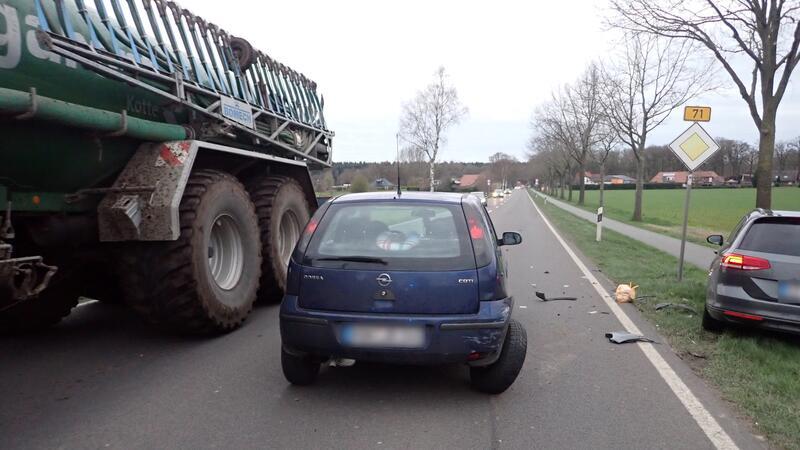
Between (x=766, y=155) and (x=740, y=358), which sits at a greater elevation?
(x=766, y=155)

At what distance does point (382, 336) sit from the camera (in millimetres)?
3910

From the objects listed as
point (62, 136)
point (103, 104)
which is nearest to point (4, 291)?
point (62, 136)

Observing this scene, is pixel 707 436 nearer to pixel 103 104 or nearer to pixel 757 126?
pixel 103 104

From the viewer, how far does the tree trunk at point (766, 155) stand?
11430 millimetres

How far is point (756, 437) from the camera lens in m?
3.68

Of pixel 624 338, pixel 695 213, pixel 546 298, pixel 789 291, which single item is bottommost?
pixel 695 213

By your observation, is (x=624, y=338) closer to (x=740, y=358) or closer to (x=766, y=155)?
(x=740, y=358)

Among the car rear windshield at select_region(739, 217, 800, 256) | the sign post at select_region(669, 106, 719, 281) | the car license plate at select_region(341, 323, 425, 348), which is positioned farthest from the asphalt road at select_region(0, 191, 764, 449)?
the sign post at select_region(669, 106, 719, 281)

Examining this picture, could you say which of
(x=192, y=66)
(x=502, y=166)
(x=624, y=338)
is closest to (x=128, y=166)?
(x=192, y=66)

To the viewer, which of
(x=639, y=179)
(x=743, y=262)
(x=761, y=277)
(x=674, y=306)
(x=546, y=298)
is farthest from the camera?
(x=639, y=179)

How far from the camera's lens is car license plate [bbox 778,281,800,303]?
5273 millimetres

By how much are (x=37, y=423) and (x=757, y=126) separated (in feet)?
43.2

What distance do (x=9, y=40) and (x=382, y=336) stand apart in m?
2.95

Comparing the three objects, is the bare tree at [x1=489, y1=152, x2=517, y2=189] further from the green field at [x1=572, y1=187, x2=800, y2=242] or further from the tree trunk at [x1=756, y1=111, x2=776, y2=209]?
the tree trunk at [x1=756, y1=111, x2=776, y2=209]
